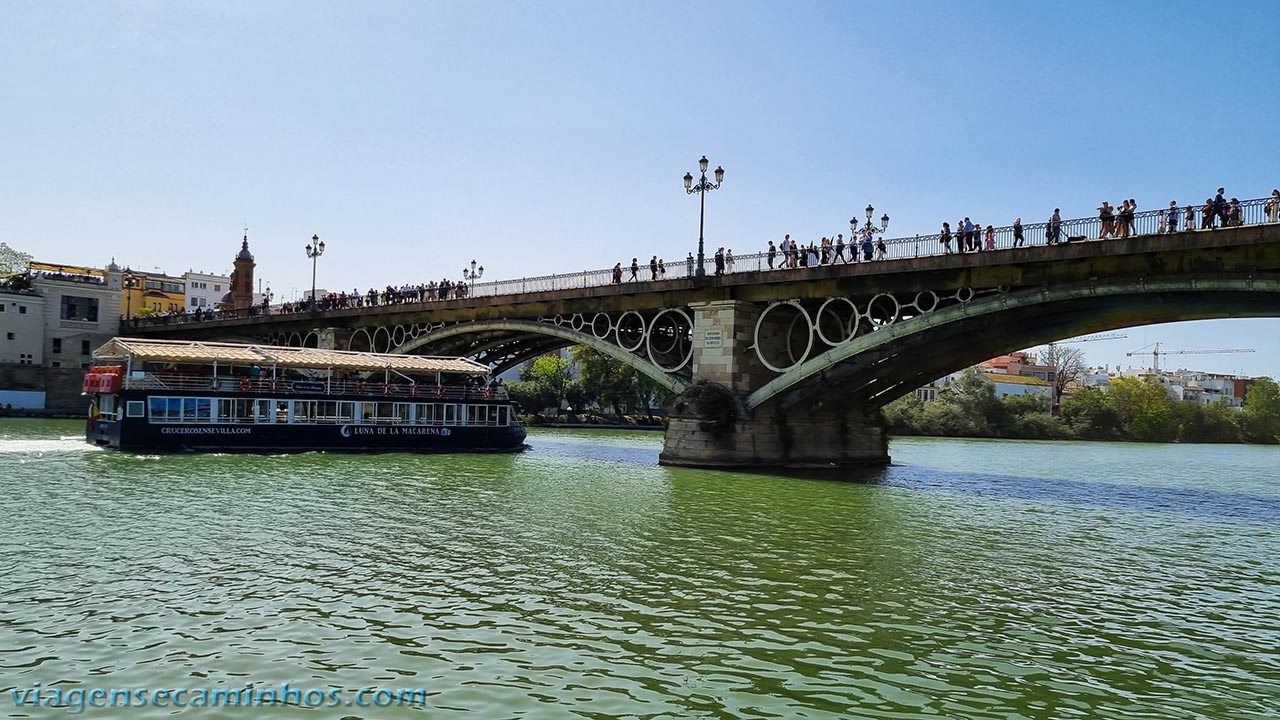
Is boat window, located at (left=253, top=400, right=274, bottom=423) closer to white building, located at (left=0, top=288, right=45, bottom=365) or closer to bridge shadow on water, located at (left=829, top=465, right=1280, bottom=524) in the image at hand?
bridge shadow on water, located at (left=829, top=465, right=1280, bottom=524)

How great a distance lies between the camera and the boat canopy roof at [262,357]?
40.3m

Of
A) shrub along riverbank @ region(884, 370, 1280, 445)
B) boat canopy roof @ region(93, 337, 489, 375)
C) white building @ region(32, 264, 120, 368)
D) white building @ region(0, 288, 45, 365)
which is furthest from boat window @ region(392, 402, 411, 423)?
shrub along riverbank @ region(884, 370, 1280, 445)

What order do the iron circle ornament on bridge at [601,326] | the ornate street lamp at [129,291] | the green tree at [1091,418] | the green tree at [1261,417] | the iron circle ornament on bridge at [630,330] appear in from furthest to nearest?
the ornate street lamp at [129,291] < the green tree at [1261,417] < the green tree at [1091,418] < the iron circle ornament on bridge at [601,326] < the iron circle ornament on bridge at [630,330]

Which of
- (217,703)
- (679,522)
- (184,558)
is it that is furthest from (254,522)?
(217,703)

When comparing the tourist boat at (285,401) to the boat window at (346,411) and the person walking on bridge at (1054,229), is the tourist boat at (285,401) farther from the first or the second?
the person walking on bridge at (1054,229)

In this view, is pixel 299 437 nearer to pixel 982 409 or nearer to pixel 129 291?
pixel 982 409

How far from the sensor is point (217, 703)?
10047 mm

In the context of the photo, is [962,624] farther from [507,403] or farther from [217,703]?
[507,403]

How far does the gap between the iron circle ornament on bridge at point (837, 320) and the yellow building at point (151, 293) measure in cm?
9166

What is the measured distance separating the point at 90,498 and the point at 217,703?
17078 mm

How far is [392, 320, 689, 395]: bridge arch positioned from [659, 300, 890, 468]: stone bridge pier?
2249 millimetres

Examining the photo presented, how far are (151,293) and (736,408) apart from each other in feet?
353

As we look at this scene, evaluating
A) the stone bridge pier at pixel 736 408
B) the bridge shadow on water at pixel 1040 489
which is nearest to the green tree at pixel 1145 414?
the bridge shadow on water at pixel 1040 489

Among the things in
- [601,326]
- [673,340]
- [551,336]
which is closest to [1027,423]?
[673,340]
